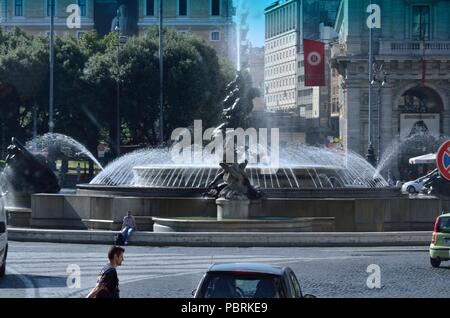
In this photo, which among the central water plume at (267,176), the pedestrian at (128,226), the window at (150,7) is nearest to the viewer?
the pedestrian at (128,226)

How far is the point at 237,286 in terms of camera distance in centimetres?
1226

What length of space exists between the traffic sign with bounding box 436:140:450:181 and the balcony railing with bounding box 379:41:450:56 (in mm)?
56546

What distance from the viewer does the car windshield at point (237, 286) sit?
39.5ft

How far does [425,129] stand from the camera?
250 feet

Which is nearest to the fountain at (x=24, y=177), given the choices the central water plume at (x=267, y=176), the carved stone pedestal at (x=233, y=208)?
the central water plume at (x=267, y=176)

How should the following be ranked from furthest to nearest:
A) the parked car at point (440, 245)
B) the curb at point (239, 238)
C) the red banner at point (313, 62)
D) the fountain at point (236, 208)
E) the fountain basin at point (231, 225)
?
the red banner at point (313, 62), the fountain at point (236, 208), the fountain basin at point (231, 225), the curb at point (239, 238), the parked car at point (440, 245)

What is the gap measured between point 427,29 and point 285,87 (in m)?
79.5

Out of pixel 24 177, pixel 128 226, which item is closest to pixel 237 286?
pixel 128 226

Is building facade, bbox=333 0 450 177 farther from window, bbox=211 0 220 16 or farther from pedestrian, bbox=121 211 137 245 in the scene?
pedestrian, bbox=121 211 137 245

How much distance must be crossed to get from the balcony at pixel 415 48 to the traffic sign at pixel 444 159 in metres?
56.5

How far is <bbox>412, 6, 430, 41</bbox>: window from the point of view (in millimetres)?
78000

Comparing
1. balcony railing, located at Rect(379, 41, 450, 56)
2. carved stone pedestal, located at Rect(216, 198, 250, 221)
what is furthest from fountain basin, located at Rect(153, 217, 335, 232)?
balcony railing, located at Rect(379, 41, 450, 56)

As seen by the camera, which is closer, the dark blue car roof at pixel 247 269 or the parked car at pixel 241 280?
the parked car at pixel 241 280

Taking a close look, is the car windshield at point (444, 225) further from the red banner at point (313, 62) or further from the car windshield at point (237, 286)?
the red banner at point (313, 62)
